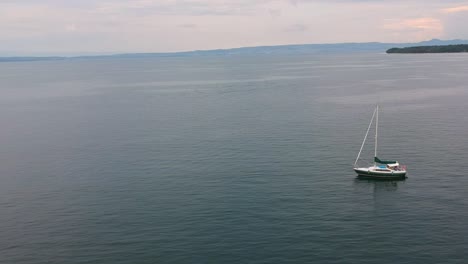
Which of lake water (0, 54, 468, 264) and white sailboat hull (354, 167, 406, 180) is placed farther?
white sailboat hull (354, 167, 406, 180)

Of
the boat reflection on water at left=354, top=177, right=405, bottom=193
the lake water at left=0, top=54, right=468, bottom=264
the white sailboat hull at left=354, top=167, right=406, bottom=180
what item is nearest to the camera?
the lake water at left=0, top=54, right=468, bottom=264

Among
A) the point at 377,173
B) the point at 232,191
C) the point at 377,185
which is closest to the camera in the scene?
the point at 232,191

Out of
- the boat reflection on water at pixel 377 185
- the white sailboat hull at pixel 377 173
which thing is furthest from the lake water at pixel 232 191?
the white sailboat hull at pixel 377 173

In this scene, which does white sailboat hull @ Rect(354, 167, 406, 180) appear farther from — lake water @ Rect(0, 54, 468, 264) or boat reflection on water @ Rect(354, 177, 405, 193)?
lake water @ Rect(0, 54, 468, 264)

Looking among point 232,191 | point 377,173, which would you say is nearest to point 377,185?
point 377,173

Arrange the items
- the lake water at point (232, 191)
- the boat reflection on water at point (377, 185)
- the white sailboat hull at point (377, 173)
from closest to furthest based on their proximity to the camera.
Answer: the lake water at point (232, 191) < the boat reflection on water at point (377, 185) < the white sailboat hull at point (377, 173)

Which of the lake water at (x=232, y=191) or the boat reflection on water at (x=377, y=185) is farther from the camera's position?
the boat reflection on water at (x=377, y=185)

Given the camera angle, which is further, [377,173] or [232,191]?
[377,173]

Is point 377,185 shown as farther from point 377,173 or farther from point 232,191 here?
point 232,191

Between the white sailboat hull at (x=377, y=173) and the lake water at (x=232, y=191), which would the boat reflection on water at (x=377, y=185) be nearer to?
the lake water at (x=232, y=191)

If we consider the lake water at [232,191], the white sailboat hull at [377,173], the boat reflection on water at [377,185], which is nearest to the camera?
the lake water at [232,191]

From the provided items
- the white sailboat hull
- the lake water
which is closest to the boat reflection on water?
the lake water
